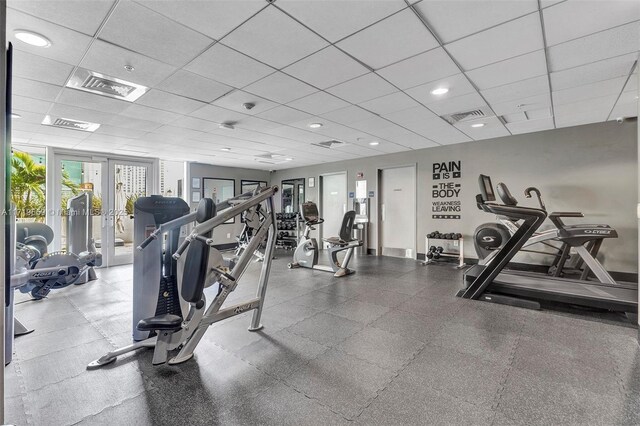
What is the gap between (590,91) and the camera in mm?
3482

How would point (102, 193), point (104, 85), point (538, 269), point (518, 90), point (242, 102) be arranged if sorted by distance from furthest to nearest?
point (102, 193) → point (538, 269) → point (242, 102) → point (518, 90) → point (104, 85)

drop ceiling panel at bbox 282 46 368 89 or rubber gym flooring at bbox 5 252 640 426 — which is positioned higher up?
drop ceiling panel at bbox 282 46 368 89

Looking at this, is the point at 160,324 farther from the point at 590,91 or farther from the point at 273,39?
the point at 590,91

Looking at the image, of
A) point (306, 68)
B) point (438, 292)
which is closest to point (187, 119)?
point (306, 68)

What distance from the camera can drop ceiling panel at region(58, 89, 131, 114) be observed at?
3381mm

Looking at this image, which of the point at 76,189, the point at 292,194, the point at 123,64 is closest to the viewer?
the point at 123,64

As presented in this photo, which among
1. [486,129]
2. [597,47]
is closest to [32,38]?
[597,47]

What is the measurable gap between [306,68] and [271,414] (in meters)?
2.90

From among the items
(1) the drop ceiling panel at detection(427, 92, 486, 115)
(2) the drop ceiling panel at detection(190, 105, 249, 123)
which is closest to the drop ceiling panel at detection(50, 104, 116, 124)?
(2) the drop ceiling panel at detection(190, 105, 249, 123)

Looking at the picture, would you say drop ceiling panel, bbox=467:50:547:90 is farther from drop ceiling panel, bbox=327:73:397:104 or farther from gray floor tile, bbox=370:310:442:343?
gray floor tile, bbox=370:310:442:343

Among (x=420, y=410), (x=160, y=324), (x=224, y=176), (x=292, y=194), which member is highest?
(x=224, y=176)

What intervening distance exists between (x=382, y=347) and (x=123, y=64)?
3.61 meters

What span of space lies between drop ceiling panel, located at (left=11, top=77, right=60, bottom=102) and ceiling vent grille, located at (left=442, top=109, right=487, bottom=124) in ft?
16.8

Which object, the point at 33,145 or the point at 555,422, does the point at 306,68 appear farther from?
the point at 33,145
